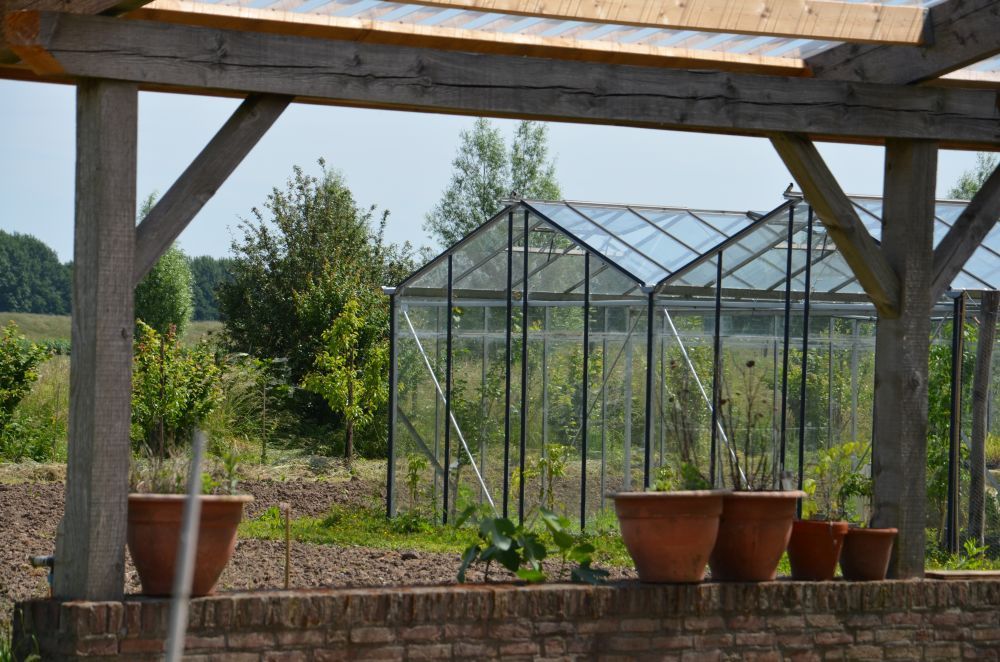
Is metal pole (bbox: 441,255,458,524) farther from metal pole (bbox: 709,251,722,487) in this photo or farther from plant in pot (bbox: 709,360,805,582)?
plant in pot (bbox: 709,360,805,582)

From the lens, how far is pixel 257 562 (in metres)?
8.75

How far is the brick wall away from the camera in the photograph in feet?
14.2

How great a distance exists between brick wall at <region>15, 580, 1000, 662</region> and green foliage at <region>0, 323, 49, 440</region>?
1081 cm

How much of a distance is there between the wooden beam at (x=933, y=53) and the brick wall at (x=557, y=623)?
2165mm

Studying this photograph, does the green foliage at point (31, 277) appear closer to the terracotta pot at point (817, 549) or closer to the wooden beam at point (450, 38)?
the wooden beam at point (450, 38)

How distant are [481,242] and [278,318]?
9.30 metres

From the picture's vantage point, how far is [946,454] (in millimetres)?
9867

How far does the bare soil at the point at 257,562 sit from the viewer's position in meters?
7.76

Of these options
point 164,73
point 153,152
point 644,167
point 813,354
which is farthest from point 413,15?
point 644,167

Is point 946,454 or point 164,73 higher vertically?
point 164,73

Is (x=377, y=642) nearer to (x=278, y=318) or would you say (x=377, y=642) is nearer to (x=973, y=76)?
(x=973, y=76)

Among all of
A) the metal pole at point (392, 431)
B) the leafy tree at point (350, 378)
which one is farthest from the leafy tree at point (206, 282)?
the metal pole at point (392, 431)

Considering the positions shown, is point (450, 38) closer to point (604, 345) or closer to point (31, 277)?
point (604, 345)

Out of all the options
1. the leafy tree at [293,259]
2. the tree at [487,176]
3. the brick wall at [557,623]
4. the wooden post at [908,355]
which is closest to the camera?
the brick wall at [557,623]
